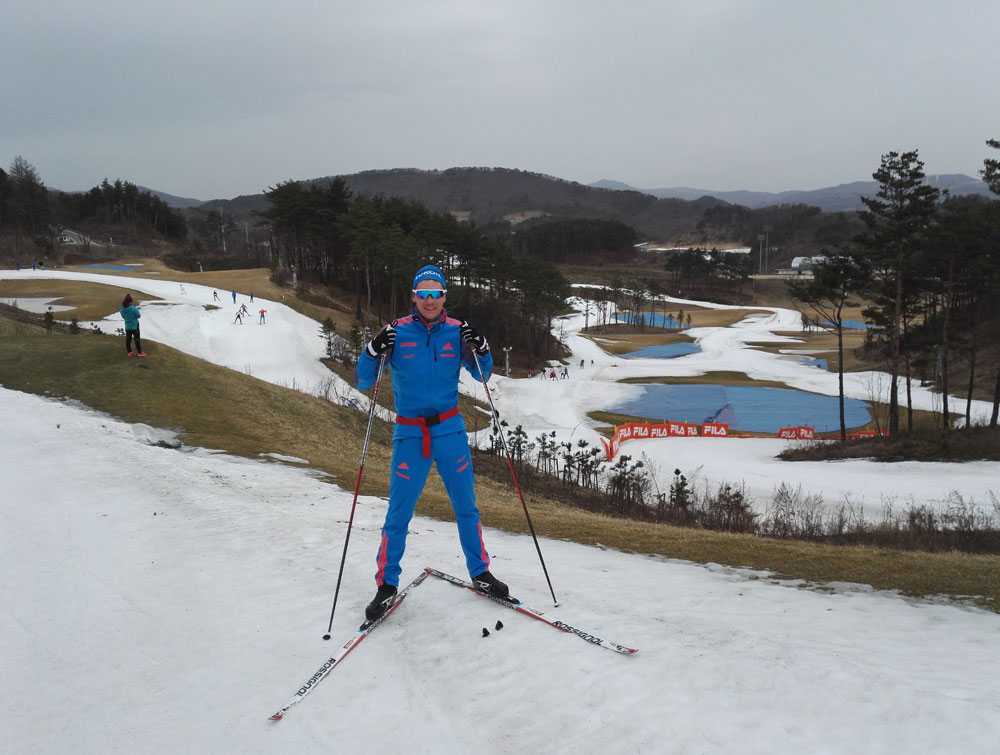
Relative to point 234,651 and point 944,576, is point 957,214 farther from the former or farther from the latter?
point 234,651

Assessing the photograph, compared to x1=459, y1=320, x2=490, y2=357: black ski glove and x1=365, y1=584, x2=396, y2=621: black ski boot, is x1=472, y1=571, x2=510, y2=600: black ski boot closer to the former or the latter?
x1=365, y1=584, x2=396, y2=621: black ski boot

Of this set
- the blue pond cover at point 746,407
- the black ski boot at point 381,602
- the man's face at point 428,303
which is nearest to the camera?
the black ski boot at point 381,602

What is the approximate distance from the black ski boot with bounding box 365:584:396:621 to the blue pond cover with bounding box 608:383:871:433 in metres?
39.0

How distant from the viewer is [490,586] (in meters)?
4.94

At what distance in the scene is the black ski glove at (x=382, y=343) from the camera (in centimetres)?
479

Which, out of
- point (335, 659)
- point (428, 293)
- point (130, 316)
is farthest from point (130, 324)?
point (335, 659)

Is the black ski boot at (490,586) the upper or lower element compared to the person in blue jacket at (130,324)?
lower

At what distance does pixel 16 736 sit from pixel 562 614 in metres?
3.68

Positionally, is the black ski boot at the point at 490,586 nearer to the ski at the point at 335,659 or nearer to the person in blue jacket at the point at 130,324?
the ski at the point at 335,659

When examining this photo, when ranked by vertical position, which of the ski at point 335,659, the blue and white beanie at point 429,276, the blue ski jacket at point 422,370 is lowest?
the ski at point 335,659

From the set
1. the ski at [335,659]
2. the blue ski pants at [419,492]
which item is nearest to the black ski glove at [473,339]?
the blue ski pants at [419,492]

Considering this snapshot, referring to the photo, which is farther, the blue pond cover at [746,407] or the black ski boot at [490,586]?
the blue pond cover at [746,407]

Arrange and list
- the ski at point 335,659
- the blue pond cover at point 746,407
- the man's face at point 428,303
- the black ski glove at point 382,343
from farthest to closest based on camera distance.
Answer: the blue pond cover at point 746,407, the man's face at point 428,303, the black ski glove at point 382,343, the ski at point 335,659

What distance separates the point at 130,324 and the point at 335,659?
61.9 feet
